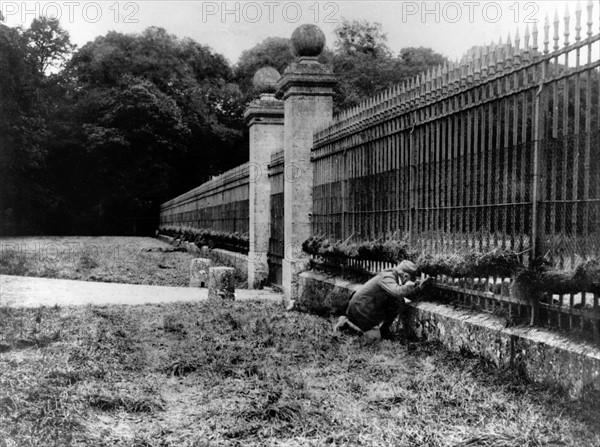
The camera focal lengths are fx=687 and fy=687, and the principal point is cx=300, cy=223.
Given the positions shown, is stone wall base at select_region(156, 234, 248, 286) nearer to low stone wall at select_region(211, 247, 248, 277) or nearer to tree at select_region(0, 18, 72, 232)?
low stone wall at select_region(211, 247, 248, 277)

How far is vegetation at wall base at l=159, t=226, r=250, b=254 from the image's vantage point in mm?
15820

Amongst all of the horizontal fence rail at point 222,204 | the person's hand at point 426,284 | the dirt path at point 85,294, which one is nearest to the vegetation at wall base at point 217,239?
the horizontal fence rail at point 222,204

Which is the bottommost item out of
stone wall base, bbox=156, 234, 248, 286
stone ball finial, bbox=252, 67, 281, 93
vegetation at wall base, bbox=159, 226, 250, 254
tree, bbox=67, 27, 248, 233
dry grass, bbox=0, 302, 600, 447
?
dry grass, bbox=0, 302, 600, 447

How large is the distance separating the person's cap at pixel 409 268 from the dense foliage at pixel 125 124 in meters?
32.7

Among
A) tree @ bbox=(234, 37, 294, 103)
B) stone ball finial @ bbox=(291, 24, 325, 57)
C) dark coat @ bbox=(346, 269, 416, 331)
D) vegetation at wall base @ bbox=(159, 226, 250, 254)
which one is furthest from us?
tree @ bbox=(234, 37, 294, 103)

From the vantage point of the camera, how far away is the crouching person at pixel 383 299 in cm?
669

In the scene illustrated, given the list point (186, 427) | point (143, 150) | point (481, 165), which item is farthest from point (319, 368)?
point (143, 150)

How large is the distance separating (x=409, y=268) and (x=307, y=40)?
16.6ft

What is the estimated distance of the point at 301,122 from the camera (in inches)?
426

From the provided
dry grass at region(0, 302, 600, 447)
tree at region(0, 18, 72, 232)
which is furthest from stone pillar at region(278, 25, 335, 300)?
tree at region(0, 18, 72, 232)

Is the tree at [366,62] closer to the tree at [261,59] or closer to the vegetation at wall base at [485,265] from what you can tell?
the tree at [261,59]

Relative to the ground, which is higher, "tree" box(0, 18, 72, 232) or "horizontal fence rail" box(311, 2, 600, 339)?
"tree" box(0, 18, 72, 232)

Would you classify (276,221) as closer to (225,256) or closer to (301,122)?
(301,122)

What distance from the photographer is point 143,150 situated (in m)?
41.9
